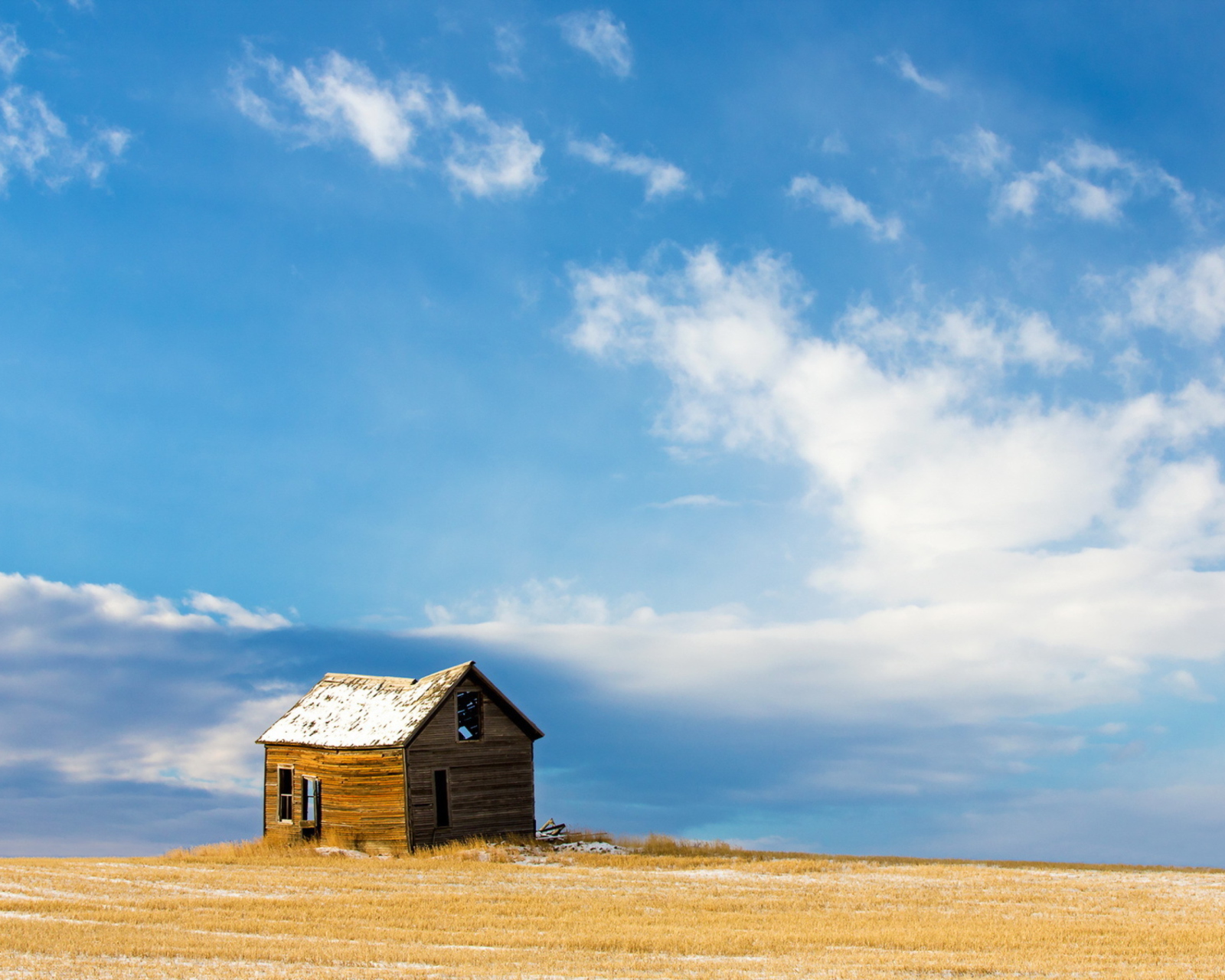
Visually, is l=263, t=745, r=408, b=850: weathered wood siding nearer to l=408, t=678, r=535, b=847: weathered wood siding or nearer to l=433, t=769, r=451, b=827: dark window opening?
l=408, t=678, r=535, b=847: weathered wood siding

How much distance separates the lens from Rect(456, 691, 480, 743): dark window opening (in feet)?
136

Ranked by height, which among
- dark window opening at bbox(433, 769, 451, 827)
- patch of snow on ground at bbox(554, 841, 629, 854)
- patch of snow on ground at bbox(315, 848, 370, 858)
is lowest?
patch of snow on ground at bbox(554, 841, 629, 854)

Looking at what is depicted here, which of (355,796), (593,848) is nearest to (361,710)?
(355,796)

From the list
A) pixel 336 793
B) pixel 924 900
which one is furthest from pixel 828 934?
pixel 336 793

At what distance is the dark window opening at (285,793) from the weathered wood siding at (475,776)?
692cm

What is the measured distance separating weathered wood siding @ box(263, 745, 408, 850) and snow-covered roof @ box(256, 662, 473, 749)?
498 mm

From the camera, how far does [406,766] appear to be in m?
38.9

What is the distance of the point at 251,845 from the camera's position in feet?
135

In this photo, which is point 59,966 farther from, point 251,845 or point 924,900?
point 251,845

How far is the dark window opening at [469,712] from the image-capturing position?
4159cm

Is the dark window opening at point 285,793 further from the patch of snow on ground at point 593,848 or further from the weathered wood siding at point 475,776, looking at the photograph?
the patch of snow on ground at point 593,848

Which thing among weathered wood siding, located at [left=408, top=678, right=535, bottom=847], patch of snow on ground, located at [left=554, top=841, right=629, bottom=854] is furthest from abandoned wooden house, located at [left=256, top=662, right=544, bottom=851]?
patch of snow on ground, located at [left=554, top=841, right=629, bottom=854]

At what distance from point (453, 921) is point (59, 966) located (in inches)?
315

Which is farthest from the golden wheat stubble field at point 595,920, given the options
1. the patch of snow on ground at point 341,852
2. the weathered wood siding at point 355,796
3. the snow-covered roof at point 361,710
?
the snow-covered roof at point 361,710
